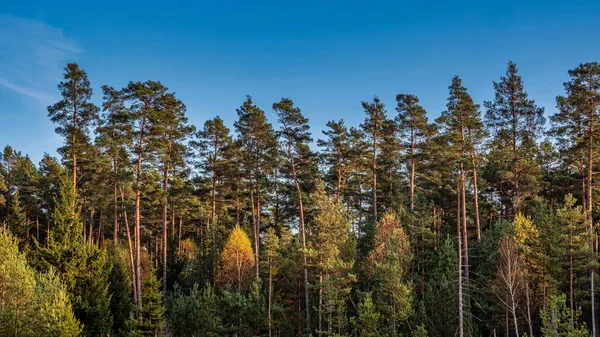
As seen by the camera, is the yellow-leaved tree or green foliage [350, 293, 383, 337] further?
the yellow-leaved tree

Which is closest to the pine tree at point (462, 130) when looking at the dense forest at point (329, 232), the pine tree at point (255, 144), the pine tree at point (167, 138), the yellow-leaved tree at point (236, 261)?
the dense forest at point (329, 232)

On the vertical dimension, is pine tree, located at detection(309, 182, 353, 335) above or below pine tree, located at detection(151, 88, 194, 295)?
below

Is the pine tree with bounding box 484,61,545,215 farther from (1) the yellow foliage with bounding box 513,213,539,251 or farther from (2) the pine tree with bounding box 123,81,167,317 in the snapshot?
(2) the pine tree with bounding box 123,81,167,317

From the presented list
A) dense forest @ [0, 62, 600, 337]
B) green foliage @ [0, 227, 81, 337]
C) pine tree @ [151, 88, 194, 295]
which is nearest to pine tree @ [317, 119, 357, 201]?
dense forest @ [0, 62, 600, 337]

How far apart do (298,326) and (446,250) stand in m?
12.7

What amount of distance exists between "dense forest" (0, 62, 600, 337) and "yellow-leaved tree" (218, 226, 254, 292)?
13 cm

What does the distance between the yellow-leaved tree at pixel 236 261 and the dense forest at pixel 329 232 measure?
5.0 inches

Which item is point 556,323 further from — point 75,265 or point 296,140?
point 75,265

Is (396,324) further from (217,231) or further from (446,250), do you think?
(217,231)

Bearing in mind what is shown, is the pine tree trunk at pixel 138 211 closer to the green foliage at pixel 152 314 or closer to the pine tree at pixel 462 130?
the green foliage at pixel 152 314

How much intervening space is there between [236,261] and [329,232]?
30.7 feet

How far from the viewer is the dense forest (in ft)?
86.1

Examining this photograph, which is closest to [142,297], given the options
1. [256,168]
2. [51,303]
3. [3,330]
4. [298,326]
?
[51,303]

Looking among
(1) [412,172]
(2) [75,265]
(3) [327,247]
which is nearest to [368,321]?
(3) [327,247]
